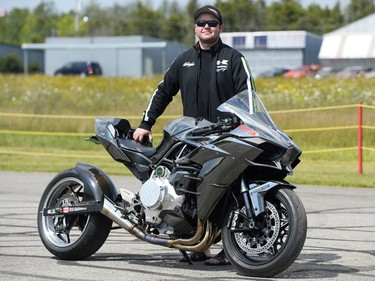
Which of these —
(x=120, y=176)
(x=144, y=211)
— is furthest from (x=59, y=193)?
(x=120, y=176)

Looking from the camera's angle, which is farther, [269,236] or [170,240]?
[170,240]

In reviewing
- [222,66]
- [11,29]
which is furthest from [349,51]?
[11,29]

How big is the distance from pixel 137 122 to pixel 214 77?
16039mm

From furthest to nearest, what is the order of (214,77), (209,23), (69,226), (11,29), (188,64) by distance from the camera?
(11,29)
(69,226)
(188,64)
(214,77)
(209,23)

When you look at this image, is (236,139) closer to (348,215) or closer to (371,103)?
(348,215)

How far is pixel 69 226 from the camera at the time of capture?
8.37m

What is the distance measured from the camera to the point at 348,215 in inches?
454

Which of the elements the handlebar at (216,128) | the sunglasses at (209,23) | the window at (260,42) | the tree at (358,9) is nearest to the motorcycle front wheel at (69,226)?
the handlebar at (216,128)

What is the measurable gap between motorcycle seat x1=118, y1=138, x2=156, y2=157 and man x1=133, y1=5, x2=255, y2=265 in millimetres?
58

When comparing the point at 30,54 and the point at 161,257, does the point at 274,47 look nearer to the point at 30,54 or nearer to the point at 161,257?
the point at 30,54

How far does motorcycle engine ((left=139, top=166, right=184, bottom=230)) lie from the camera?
24.9ft

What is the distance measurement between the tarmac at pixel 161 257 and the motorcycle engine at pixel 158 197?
0.41 m

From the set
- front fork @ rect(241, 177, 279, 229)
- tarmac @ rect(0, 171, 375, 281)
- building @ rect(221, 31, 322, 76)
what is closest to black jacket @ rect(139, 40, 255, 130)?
front fork @ rect(241, 177, 279, 229)

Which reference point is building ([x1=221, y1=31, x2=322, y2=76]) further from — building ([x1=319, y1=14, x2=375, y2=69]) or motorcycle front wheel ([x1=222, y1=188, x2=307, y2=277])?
motorcycle front wheel ([x1=222, y1=188, x2=307, y2=277])
